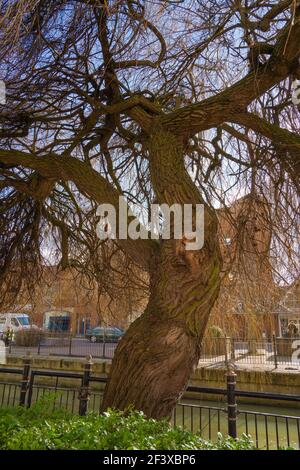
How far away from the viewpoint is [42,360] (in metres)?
15.4

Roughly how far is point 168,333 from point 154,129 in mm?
1865

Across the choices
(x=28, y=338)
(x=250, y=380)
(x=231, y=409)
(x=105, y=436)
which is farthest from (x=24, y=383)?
(x=28, y=338)

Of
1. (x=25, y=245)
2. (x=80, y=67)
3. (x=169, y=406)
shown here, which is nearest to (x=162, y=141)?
(x=80, y=67)

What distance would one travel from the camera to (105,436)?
1.86 meters

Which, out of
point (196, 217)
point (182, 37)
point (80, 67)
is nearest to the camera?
point (196, 217)

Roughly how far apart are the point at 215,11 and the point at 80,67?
1.58 m

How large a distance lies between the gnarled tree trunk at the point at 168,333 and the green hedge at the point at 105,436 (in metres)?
0.49

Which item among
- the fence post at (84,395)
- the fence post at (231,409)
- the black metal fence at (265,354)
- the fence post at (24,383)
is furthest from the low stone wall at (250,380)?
the fence post at (231,409)

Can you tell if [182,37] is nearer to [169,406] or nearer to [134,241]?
[134,241]

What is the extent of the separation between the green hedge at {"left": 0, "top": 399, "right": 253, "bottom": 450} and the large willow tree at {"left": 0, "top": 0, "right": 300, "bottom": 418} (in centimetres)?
62

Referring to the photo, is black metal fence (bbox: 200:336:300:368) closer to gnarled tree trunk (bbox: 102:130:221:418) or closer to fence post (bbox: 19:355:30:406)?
fence post (bbox: 19:355:30:406)

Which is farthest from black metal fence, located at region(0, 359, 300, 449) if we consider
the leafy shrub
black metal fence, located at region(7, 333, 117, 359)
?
the leafy shrub

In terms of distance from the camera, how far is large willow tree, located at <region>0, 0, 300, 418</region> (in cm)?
278

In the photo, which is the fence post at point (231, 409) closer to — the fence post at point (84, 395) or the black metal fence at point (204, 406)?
the black metal fence at point (204, 406)
